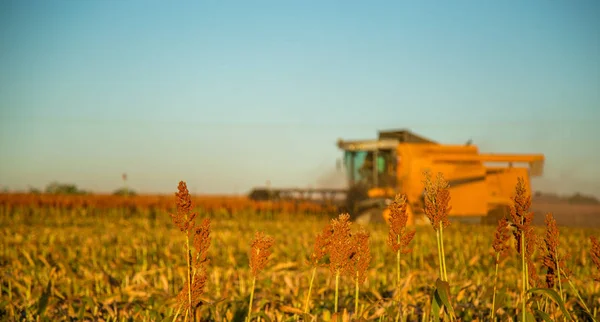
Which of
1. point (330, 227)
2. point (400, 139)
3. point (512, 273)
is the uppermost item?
point (400, 139)

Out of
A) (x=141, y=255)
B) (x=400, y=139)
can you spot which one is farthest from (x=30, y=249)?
(x=400, y=139)

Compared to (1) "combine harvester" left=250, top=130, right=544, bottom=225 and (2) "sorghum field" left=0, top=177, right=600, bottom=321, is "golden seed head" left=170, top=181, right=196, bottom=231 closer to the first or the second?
(2) "sorghum field" left=0, top=177, right=600, bottom=321

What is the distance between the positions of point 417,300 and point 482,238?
866cm

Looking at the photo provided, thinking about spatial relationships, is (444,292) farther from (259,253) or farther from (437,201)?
(259,253)

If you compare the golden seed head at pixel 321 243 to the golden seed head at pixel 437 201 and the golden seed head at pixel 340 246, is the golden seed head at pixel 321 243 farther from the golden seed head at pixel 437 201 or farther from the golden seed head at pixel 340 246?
the golden seed head at pixel 437 201

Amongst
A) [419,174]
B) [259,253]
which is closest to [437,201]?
[259,253]

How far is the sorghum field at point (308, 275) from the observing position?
6.98 ft

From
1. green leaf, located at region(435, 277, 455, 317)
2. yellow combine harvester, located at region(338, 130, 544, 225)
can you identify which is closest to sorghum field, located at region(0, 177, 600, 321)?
green leaf, located at region(435, 277, 455, 317)

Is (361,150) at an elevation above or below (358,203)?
above

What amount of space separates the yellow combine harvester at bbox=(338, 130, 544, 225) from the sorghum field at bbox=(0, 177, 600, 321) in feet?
4.31

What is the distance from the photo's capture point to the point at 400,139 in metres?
21.1

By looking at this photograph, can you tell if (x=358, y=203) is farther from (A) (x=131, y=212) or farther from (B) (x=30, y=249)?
(B) (x=30, y=249)

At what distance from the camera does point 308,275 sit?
689 centimetres

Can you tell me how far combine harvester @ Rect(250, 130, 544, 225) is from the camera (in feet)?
61.0
